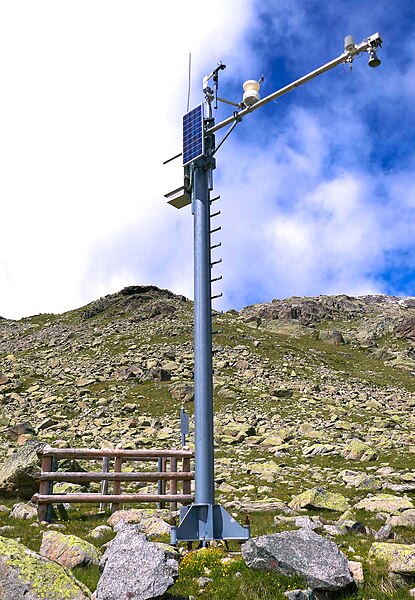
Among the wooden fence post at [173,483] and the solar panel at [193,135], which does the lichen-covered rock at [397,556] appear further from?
the solar panel at [193,135]

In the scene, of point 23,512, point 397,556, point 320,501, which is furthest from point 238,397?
point 397,556

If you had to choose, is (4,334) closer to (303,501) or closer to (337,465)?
(337,465)

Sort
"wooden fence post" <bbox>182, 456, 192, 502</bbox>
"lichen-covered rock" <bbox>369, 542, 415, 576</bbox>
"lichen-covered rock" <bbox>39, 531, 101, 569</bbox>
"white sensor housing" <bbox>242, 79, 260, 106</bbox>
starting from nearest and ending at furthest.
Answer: "lichen-covered rock" <bbox>369, 542, 415, 576</bbox> < "lichen-covered rock" <bbox>39, 531, 101, 569</bbox> < "white sensor housing" <bbox>242, 79, 260, 106</bbox> < "wooden fence post" <bbox>182, 456, 192, 502</bbox>

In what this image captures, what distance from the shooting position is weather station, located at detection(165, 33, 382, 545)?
11258mm

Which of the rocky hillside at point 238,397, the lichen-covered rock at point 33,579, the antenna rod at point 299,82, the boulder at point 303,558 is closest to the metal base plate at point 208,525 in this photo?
the boulder at point 303,558

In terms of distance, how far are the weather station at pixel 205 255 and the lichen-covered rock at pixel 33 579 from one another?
424cm

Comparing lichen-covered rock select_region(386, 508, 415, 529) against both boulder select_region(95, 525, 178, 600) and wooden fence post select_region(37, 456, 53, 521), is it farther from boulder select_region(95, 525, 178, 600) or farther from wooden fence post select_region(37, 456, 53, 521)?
wooden fence post select_region(37, 456, 53, 521)

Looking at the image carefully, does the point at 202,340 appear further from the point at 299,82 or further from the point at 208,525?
the point at 299,82

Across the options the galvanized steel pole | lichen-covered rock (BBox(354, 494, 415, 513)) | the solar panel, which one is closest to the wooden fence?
the galvanized steel pole

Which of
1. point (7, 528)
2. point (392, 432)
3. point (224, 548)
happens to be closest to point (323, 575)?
point (224, 548)

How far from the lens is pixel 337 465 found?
26.7 m

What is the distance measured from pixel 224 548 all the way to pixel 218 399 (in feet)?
124

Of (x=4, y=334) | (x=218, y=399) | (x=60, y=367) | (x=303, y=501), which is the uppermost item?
(x=4, y=334)

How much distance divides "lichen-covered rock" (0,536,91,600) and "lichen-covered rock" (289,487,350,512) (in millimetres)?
11487
